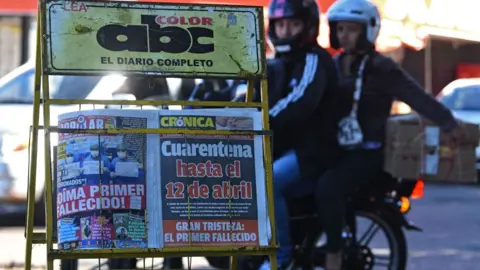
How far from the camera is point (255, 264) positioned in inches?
243

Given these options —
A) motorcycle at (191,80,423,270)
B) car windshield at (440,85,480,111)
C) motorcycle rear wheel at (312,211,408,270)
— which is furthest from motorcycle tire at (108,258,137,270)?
car windshield at (440,85,480,111)

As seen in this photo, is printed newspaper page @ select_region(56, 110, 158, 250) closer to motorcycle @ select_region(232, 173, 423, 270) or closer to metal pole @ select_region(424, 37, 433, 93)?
motorcycle @ select_region(232, 173, 423, 270)

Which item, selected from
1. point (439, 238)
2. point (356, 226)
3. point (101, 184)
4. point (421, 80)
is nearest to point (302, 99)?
point (356, 226)

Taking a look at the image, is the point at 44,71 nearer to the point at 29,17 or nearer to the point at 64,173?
the point at 64,173

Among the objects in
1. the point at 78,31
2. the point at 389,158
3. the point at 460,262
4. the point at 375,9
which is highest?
the point at 375,9

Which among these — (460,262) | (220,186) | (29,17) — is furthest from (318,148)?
(29,17)

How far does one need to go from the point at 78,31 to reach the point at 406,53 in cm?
2143

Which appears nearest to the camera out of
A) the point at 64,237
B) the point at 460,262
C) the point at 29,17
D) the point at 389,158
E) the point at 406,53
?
the point at 64,237

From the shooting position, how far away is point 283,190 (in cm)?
609

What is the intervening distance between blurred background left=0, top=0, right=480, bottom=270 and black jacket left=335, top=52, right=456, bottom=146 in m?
0.51

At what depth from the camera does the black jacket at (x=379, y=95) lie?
20.0 feet

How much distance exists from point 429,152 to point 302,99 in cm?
82

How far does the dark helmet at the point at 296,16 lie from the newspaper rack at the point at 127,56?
56.5 inches

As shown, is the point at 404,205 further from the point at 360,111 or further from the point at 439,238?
the point at 439,238
